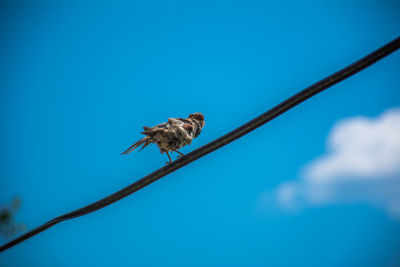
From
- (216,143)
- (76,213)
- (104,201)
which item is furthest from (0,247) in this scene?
(216,143)

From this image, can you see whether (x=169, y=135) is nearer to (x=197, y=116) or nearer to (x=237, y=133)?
(x=197, y=116)

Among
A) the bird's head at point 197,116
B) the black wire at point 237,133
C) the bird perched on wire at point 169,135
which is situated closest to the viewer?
the black wire at point 237,133

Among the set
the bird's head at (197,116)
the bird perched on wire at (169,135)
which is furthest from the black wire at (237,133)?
the bird's head at (197,116)

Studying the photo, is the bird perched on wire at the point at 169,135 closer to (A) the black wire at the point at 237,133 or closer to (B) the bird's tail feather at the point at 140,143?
(B) the bird's tail feather at the point at 140,143

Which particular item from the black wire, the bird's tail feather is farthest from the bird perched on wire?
the black wire

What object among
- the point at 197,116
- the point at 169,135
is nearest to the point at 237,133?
the point at 169,135

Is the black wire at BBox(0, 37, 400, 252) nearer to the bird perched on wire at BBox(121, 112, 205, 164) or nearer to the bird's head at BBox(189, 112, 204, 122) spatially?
the bird perched on wire at BBox(121, 112, 205, 164)
